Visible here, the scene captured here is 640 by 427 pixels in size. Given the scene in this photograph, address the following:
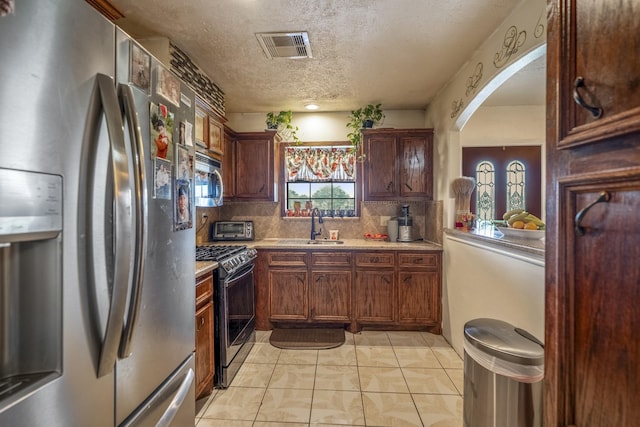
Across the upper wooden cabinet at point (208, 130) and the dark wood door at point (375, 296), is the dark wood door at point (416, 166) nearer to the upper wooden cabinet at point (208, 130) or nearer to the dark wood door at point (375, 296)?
the dark wood door at point (375, 296)

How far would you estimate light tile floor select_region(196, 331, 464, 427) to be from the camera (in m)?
1.87

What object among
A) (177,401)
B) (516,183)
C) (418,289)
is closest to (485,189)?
(516,183)

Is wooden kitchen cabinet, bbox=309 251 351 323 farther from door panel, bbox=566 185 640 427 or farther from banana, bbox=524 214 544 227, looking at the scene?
door panel, bbox=566 185 640 427

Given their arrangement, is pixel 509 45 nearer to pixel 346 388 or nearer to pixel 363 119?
pixel 363 119

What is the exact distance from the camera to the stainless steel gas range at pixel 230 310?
7.01 feet

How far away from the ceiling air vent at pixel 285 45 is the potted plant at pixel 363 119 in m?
1.19

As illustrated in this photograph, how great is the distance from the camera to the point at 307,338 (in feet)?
9.87

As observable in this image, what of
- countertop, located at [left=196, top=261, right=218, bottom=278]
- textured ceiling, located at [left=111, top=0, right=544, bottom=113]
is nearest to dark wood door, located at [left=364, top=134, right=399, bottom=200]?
textured ceiling, located at [left=111, top=0, right=544, bottom=113]

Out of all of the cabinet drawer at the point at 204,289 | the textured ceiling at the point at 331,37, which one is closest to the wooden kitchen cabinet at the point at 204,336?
the cabinet drawer at the point at 204,289

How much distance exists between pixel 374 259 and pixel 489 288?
120 cm

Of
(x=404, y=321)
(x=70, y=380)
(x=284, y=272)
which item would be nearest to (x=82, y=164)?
(x=70, y=380)

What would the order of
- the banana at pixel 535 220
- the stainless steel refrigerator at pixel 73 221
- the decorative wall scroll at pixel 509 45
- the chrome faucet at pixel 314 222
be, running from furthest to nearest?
the chrome faucet at pixel 314 222 < the banana at pixel 535 220 < the decorative wall scroll at pixel 509 45 < the stainless steel refrigerator at pixel 73 221

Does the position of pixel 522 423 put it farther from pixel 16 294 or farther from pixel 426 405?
pixel 16 294

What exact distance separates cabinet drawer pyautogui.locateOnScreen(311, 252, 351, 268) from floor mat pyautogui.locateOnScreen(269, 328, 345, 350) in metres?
0.71
